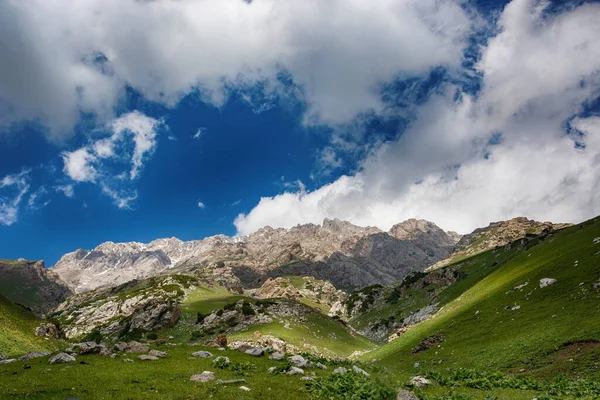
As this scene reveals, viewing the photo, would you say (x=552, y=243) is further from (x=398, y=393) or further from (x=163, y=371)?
(x=163, y=371)

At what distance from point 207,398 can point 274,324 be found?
8265cm

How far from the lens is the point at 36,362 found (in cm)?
2823

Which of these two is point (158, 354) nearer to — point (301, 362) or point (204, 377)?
point (204, 377)

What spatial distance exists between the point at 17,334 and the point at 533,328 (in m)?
66.4

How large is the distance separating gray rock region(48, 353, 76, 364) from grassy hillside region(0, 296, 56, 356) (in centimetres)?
1471

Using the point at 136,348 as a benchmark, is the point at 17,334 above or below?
above

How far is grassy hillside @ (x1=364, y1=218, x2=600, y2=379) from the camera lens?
32.2m

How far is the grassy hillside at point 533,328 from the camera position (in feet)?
105

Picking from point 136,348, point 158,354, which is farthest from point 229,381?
point 136,348

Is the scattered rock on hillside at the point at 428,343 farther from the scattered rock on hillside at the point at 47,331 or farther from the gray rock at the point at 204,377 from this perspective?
the scattered rock on hillside at the point at 47,331

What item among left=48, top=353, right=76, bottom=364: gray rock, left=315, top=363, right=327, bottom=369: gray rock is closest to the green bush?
left=315, top=363, right=327, bottom=369: gray rock

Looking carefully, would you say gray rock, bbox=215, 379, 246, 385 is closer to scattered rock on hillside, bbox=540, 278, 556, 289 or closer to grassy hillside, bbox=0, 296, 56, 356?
grassy hillside, bbox=0, 296, 56, 356

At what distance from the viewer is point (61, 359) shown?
2812 cm

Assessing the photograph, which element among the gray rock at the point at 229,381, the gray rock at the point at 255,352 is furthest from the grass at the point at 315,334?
the gray rock at the point at 229,381
